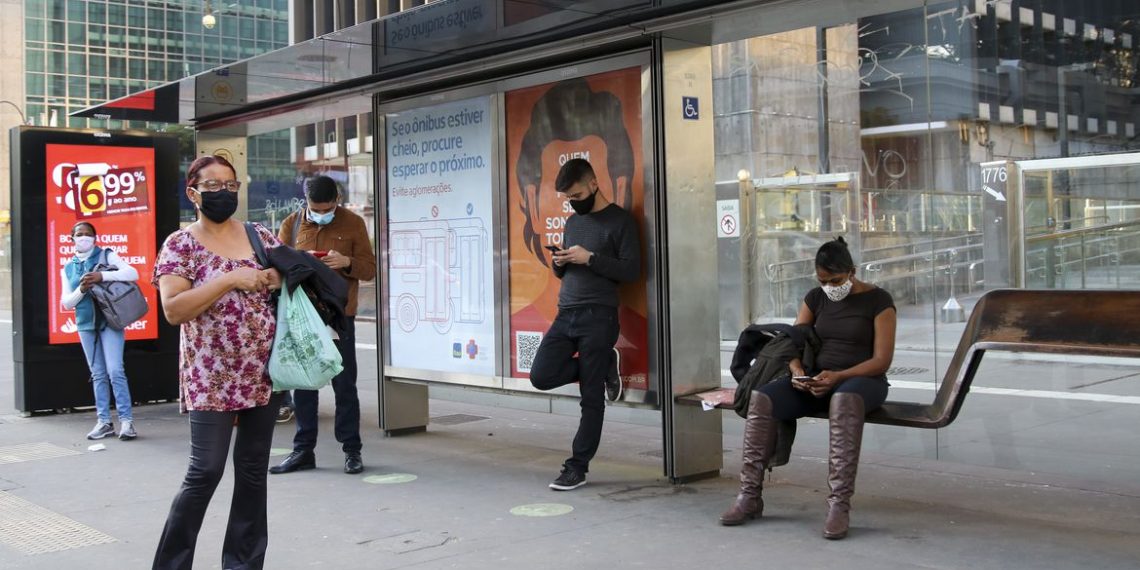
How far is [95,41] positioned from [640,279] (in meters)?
60.8

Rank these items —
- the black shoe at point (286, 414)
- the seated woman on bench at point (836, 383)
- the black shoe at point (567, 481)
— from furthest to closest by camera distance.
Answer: the black shoe at point (286, 414) → the black shoe at point (567, 481) → the seated woman on bench at point (836, 383)

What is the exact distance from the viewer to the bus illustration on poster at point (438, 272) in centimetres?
807

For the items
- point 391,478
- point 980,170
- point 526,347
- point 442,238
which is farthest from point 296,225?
point 980,170

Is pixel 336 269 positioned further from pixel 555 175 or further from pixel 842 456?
Result: pixel 842 456

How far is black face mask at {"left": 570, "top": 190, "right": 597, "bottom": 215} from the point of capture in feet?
21.9

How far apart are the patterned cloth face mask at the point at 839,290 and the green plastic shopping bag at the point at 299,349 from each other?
2603 millimetres

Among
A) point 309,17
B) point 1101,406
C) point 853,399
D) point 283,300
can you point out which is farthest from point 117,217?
point 309,17

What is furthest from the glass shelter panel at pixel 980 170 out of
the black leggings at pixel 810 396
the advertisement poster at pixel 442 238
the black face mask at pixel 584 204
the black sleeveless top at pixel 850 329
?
the advertisement poster at pixel 442 238

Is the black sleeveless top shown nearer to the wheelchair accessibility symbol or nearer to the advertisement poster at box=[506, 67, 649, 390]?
the advertisement poster at box=[506, 67, 649, 390]

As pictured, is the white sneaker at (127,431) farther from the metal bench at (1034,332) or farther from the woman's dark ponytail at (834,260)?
the metal bench at (1034,332)

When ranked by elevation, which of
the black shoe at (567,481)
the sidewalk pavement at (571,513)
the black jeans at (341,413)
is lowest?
the sidewalk pavement at (571,513)

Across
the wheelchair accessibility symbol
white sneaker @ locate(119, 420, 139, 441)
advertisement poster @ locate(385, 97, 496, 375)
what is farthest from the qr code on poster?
white sneaker @ locate(119, 420, 139, 441)

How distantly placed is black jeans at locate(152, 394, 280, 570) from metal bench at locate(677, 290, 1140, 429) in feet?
9.64

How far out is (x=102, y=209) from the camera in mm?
10461
